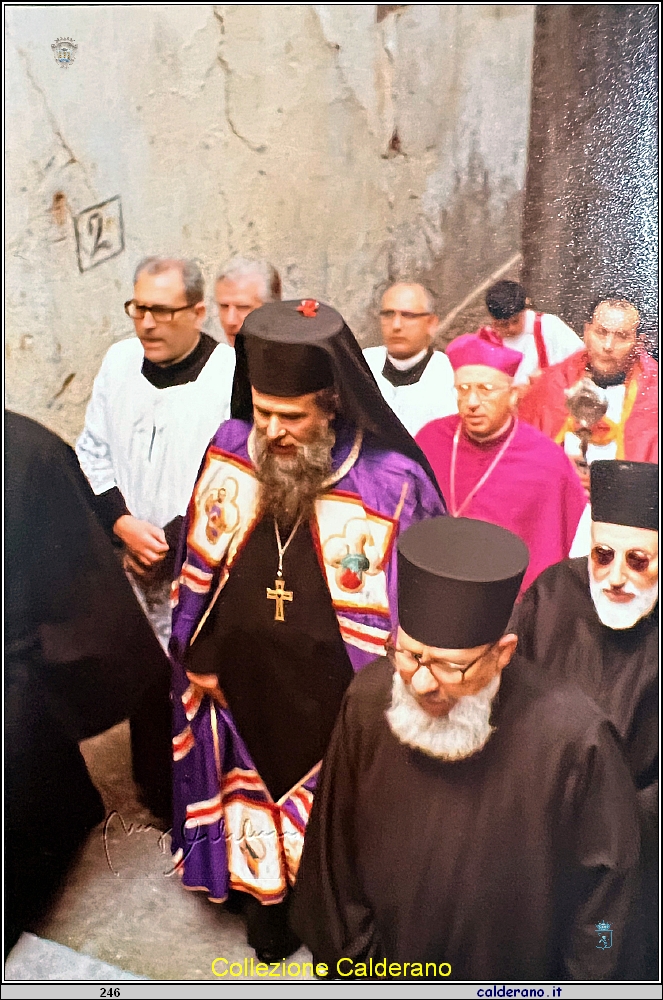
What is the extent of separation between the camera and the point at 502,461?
9.04 feet

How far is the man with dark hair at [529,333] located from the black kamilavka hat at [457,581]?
525mm

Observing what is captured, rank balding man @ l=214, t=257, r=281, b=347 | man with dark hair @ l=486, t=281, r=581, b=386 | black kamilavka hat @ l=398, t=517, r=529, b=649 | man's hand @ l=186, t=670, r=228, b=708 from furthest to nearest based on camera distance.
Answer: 1. man's hand @ l=186, t=670, r=228, b=708
2. balding man @ l=214, t=257, r=281, b=347
3. man with dark hair @ l=486, t=281, r=581, b=386
4. black kamilavka hat @ l=398, t=517, r=529, b=649

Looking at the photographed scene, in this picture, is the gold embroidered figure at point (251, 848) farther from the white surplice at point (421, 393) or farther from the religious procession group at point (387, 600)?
the white surplice at point (421, 393)

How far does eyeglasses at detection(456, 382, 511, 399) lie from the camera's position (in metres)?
2.73

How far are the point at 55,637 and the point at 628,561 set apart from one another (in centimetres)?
203

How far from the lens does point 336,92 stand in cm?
277

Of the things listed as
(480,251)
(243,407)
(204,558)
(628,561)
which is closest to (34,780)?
(204,558)

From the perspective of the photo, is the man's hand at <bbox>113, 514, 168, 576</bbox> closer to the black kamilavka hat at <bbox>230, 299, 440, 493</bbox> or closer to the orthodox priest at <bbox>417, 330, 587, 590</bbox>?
the black kamilavka hat at <bbox>230, 299, 440, 493</bbox>

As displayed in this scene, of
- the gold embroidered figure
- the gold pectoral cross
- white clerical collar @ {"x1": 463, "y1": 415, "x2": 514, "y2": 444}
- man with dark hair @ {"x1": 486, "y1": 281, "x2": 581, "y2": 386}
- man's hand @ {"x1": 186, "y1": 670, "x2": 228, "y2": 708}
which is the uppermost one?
man with dark hair @ {"x1": 486, "y1": 281, "x2": 581, "y2": 386}

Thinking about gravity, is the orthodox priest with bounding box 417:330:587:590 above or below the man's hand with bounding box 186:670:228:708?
above

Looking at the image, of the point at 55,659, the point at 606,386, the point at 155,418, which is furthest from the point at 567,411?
the point at 55,659

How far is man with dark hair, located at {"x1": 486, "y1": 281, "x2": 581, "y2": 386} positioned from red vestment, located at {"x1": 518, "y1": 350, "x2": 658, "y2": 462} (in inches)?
1.3

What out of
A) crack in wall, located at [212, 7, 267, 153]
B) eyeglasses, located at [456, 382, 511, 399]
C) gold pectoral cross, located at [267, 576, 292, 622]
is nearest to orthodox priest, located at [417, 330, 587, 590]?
eyeglasses, located at [456, 382, 511, 399]

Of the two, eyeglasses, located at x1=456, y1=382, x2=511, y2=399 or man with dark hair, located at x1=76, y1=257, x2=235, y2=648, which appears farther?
man with dark hair, located at x1=76, y1=257, x2=235, y2=648
